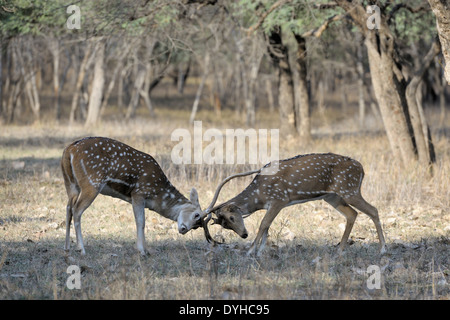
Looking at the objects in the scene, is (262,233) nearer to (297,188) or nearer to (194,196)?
(297,188)

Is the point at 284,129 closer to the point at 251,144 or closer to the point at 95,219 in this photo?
the point at 251,144

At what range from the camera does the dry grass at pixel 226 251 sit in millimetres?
6348

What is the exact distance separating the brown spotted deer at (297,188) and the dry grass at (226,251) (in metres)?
0.44

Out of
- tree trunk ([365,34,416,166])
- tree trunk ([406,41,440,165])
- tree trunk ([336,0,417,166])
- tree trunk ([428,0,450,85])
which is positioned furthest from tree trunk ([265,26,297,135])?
tree trunk ([428,0,450,85])

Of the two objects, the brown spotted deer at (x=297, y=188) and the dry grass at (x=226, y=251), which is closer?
the dry grass at (x=226, y=251)

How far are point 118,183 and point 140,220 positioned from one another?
563 mm

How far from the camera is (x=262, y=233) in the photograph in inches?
324

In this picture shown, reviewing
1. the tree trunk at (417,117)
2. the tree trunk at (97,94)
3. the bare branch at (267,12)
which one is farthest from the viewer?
the tree trunk at (97,94)

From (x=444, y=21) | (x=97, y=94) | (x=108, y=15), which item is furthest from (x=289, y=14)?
(x=97, y=94)

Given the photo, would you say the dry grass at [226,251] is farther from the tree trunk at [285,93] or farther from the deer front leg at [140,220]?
the tree trunk at [285,93]

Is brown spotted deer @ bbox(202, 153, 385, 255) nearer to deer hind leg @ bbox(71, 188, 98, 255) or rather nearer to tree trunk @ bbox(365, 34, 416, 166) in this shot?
deer hind leg @ bbox(71, 188, 98, 255)

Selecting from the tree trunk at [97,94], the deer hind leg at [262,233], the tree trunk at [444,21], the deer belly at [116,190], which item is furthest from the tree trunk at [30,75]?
the tree trunk at [444,21]

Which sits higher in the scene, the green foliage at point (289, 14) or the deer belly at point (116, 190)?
the green foliage at point (289, 14)
